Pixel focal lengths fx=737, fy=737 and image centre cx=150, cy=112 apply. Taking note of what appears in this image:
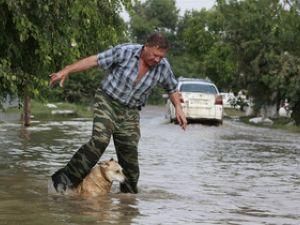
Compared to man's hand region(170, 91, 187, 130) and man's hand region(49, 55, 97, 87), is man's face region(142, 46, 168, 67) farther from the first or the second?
man's hand region(170, 91, 187, 130)

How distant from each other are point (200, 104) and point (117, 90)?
54.5ft

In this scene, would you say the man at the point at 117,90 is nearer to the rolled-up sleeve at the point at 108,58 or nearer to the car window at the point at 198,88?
the rolled-up sleeve at the point at 108,58

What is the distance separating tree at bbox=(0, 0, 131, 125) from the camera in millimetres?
9057

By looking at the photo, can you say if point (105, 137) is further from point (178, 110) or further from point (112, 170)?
point (178, 110)

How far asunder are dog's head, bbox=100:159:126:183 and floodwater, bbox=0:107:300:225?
22cm

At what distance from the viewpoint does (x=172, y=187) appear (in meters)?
8.80

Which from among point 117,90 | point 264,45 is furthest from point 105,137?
point 264,45

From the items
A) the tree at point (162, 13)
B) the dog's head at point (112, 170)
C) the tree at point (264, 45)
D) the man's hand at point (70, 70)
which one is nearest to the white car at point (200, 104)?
the tree at point (264, 45)

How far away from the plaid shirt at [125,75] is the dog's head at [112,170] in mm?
629

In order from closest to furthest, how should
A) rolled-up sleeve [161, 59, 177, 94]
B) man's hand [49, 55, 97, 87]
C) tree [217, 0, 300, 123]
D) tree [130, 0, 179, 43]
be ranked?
man's hand [49, 55, 97, 87], rolled-up sleeve [161, 59, 177, 94], tree [217, 0, 300, 123], tree [130, 0, 179, 43]

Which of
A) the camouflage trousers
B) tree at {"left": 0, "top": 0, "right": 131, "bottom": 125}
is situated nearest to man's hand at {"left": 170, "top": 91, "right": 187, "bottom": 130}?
the camouflage trousers

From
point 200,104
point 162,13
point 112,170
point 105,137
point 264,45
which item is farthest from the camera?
point 162,13

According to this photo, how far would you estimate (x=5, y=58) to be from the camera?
9578 millimetres

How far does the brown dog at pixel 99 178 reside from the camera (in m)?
7.49
